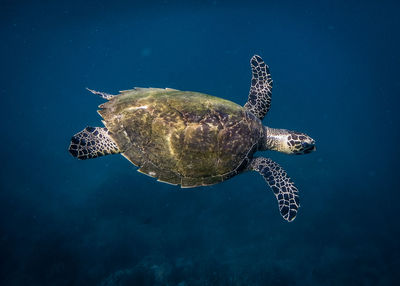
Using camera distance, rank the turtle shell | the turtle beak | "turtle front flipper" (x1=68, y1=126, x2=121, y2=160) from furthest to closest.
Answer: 1. the turtle beak
2. "turtle front flipper" (x1=68, y1=126, x2=121, y2=160)
3. the turtle shell

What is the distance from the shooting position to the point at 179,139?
143 inches

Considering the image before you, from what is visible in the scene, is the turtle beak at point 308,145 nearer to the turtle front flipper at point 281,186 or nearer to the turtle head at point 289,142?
the turtle head at point 289,142

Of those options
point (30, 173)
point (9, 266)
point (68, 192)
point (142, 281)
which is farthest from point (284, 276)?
point (30, 173)

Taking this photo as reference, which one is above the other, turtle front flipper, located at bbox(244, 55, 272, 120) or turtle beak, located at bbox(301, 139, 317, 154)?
turtle front flipper, located at bbox(244, 55, 272, 120)

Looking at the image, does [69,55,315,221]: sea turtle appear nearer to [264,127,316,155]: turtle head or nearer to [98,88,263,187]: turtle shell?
[98,88,263,187]: turtle shell

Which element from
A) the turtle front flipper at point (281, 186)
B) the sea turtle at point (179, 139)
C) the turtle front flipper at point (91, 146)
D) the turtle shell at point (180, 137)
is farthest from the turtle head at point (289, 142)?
the turtle front flipper at point (91, 146)

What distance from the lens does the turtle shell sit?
12.0 ft

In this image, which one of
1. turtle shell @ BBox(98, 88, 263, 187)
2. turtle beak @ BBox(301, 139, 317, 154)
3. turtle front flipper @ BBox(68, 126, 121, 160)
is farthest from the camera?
turtle beak @ BBox(301, 139, 317, 154)

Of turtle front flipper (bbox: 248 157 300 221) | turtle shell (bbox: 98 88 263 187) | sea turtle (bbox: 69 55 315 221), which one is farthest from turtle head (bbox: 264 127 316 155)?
turtle shell (bbox: 98 88 263 187)

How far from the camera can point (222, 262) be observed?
9703mm

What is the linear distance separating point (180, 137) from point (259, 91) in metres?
2.74

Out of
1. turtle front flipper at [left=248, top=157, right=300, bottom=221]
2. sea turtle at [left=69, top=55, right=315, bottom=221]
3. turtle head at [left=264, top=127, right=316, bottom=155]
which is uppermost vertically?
sea turtle at [left=69, top=55, right=315, bottom=221]

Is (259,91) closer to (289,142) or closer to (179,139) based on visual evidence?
(289,142)
